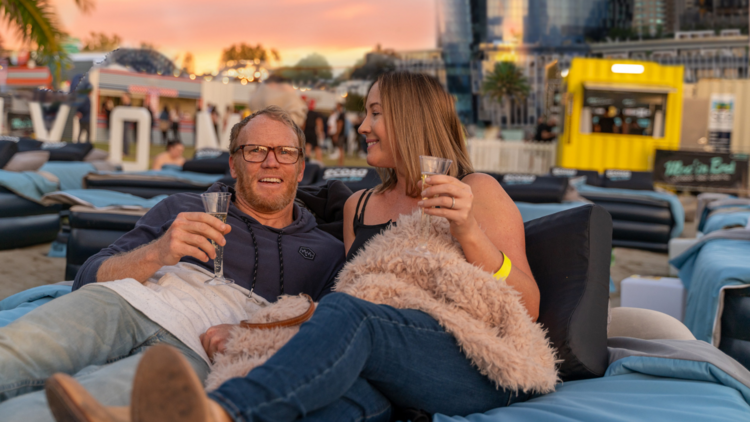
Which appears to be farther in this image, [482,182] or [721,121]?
A: [721,121]

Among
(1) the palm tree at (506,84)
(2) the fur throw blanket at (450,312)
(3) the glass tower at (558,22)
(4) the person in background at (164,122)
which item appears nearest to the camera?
(2) the fur throw blanket at (450,312)

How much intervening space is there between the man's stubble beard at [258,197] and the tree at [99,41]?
37.8 meters

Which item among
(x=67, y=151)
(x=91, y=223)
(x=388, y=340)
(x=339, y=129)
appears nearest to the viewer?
(x=388, y=340)

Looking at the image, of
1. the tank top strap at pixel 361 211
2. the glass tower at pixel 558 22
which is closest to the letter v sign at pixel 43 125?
the tank top strap at pixel 361 211

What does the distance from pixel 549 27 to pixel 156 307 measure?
84.1ft

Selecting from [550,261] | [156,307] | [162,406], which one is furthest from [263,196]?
[162,406]

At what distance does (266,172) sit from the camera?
246 cm

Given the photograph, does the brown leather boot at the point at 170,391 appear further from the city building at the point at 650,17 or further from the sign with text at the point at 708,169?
the city building at the point at 650,17

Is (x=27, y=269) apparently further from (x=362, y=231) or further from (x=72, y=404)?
(x=72, y=404)

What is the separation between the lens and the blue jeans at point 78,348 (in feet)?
4.84

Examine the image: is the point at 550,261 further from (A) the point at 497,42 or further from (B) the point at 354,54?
(A) the point at 497,42

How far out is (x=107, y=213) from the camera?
15.7 ft

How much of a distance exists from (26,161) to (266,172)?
18.8ft

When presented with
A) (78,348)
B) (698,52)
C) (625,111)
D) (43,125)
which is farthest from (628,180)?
(698,52)
